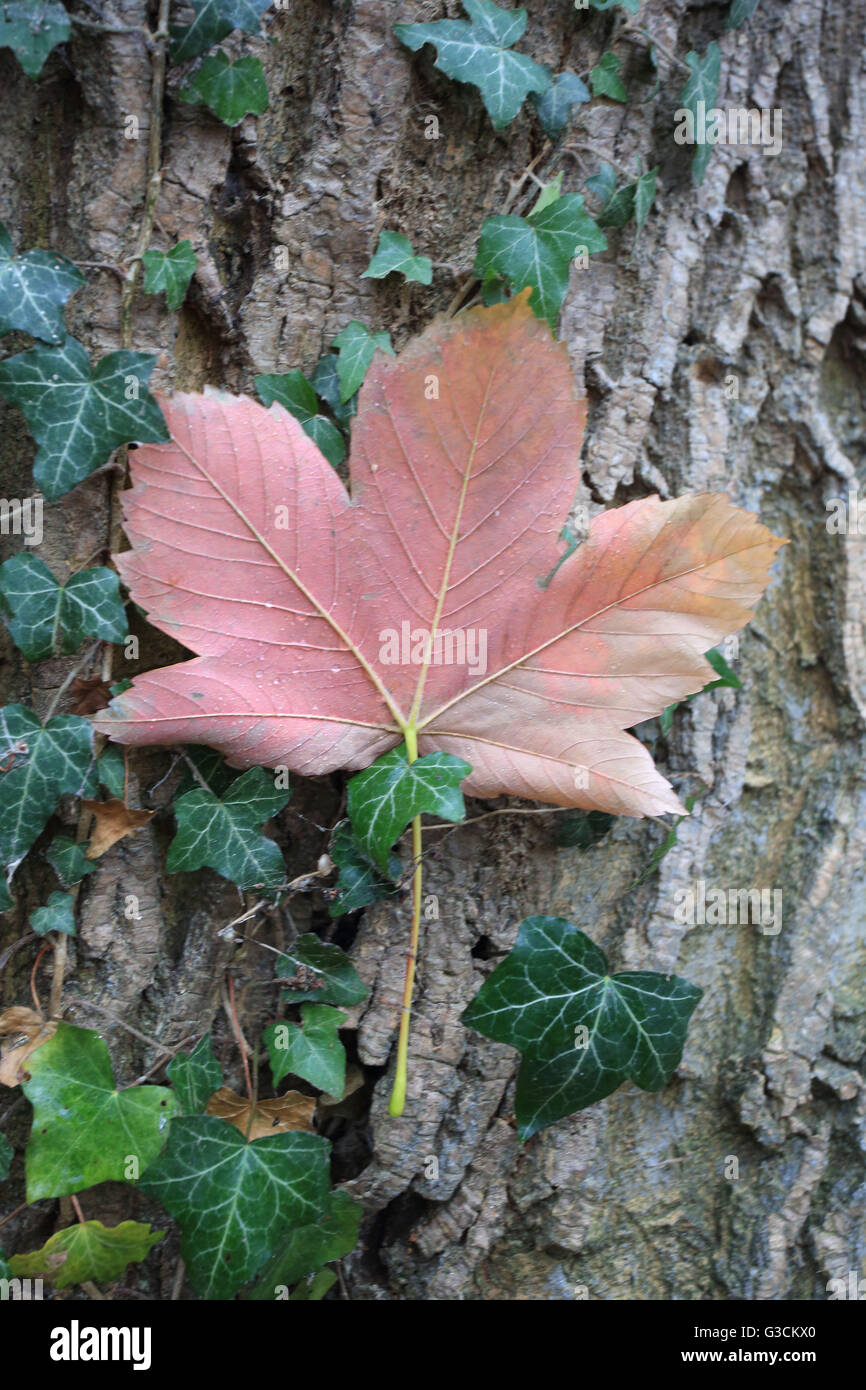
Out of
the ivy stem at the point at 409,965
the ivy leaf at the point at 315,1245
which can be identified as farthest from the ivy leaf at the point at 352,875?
the ivy leaf at the point at 315,1245

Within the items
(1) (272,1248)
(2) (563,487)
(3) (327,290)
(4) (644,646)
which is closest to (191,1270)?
(1) (272,1248)

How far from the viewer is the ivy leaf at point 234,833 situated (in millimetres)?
1104

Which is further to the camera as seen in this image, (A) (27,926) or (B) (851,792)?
(B) (851,792)

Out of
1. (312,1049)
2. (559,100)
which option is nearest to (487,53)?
(559,100)

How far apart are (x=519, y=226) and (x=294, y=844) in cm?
85

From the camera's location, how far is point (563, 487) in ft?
3.59

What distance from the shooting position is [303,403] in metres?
1.16

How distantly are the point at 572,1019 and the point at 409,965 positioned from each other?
21cm

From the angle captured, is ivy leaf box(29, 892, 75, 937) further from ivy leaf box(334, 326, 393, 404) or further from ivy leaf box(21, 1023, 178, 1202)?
ivy leaf box(334, 326, 393, 404)

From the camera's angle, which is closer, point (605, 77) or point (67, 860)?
point (67, 860)

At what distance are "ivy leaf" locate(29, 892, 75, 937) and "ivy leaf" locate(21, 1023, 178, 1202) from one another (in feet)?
0.37

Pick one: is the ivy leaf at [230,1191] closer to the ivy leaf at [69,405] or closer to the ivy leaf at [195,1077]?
the ivy leaf at [195,1077]

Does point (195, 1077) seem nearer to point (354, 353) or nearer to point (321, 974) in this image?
point (321, 974)
